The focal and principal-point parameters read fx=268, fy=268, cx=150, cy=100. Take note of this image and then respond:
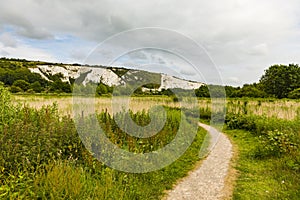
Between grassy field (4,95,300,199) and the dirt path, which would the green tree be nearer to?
grassy field (4,95,300,199)

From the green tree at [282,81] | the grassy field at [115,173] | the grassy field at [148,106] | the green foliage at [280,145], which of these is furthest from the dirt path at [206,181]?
the green tree at [282,81]

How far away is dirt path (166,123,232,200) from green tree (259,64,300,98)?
47810 mm

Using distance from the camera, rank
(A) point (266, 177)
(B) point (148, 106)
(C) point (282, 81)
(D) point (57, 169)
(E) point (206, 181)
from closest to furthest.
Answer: (D) point (57, 169) < (E) point (206, 181) < (A) point (266, 177) < (B) point (148, 106) < (C) point (282, 81)

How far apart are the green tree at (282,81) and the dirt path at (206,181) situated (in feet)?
157

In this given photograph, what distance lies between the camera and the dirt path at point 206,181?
215 inches

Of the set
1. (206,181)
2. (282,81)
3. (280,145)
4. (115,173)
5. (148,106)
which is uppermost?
(282,81)

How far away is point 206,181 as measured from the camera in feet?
20.7

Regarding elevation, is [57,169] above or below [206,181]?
above

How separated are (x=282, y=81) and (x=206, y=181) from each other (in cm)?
5154

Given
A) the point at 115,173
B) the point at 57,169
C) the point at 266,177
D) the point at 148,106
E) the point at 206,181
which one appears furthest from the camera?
the point at 148,106

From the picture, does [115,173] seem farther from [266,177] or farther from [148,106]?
[148,106]

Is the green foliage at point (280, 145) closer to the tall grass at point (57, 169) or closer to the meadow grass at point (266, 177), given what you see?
the meadow grass at point (266, 177)

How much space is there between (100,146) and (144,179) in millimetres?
1254

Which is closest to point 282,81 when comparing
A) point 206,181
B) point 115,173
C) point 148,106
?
point 148,106
